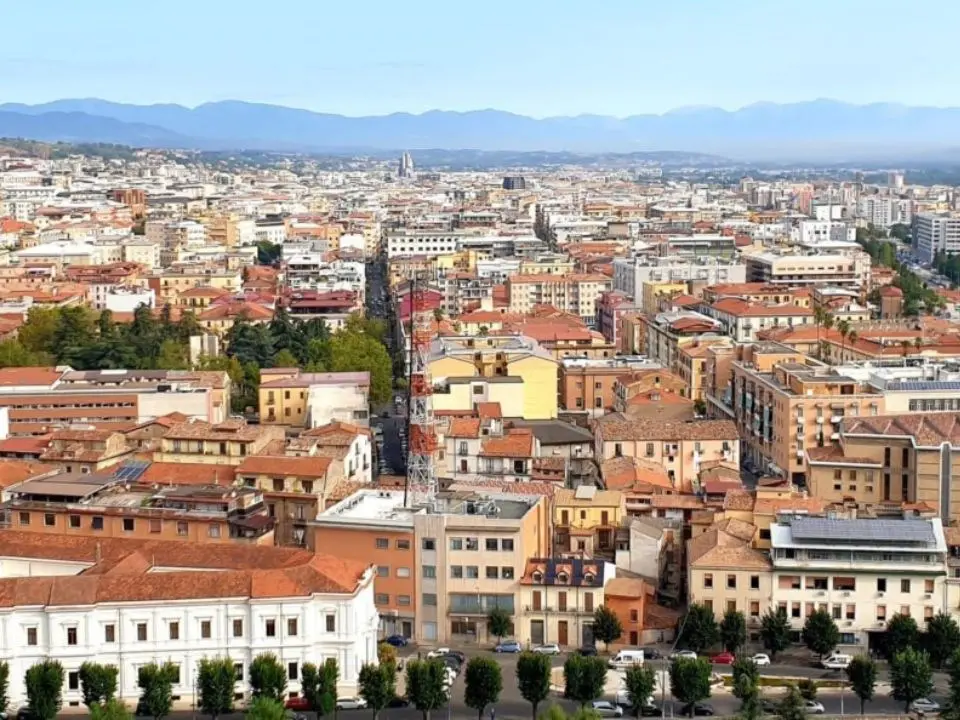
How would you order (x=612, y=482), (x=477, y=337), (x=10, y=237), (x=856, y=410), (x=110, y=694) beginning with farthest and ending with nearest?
(x=10, y=237)
(x=477, y=337)
(x=856, y=410)
(x=612, y=482)
(x=110, y=694)

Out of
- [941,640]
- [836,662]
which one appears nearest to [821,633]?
[836,662]

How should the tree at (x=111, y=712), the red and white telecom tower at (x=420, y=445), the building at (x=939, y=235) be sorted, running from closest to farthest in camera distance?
1. the tree at (x=111, y=712)
2. the red and white telecom tower at (x=420, y=445)
3. the building at (x=939, y=235)

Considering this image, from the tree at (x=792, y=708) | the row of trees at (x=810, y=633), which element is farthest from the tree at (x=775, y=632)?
the tree at (x=792, y=708)

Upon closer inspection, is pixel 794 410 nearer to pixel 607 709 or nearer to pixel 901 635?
pixel 901 635

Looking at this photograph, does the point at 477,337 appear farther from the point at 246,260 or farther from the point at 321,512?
the point at 246,260

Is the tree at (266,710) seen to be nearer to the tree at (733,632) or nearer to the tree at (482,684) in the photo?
the tree at (482,684)

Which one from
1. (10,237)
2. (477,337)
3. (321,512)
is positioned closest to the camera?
(321,512)

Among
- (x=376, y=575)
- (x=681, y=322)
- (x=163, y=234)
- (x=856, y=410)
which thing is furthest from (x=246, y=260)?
(x=376, y=575)

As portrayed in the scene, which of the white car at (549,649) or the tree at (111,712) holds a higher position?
the tree at (111,712)
